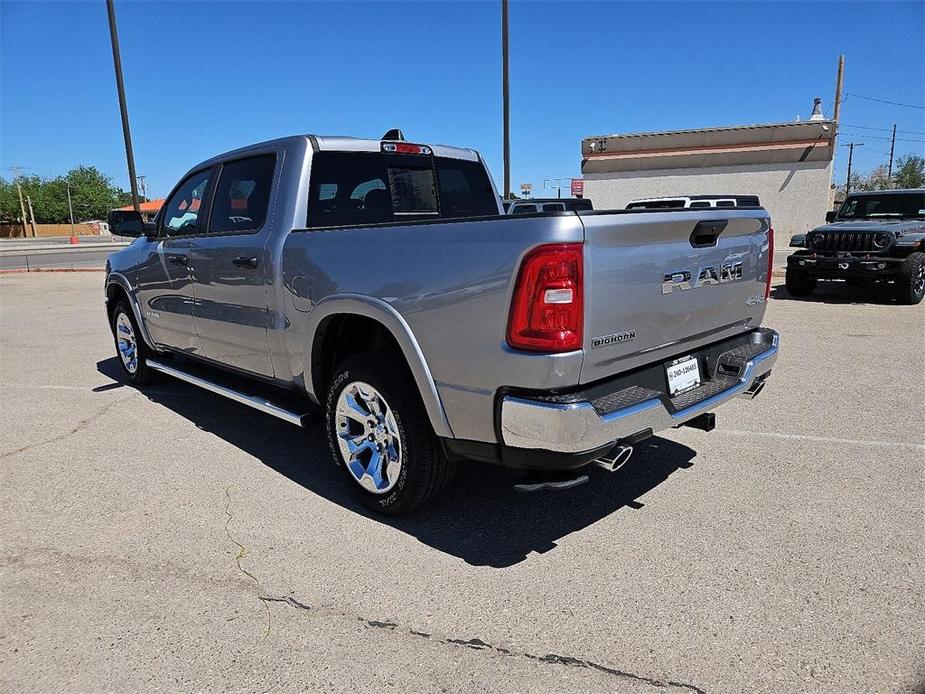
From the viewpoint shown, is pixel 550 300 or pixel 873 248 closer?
pixel 550 300

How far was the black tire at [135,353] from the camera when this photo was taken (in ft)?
20.0

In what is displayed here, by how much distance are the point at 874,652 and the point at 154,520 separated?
3.34 metres

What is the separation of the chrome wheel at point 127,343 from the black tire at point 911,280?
34.8 feet

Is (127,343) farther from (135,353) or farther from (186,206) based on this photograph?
(186,206)

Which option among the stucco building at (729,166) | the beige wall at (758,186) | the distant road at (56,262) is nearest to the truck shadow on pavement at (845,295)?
the stucco building at (729,166)

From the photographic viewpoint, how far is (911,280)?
10.3m

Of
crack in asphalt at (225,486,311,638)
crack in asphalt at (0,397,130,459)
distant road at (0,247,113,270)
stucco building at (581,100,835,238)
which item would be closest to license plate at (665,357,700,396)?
crack in asphalt at (225,486,311,638)

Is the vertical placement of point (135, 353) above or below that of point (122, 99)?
below

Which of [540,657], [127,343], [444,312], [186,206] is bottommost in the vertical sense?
[540,657]

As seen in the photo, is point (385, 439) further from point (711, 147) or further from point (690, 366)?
point (711, 147)

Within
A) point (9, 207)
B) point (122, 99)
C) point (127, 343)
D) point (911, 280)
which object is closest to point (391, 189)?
point (127, 343)

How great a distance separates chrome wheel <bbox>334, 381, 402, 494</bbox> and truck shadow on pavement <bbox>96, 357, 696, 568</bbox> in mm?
198

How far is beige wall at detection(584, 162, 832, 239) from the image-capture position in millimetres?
25578

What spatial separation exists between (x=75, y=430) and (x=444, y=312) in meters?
3.75
